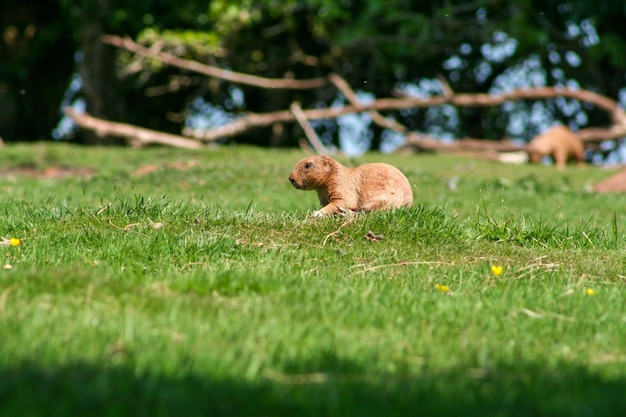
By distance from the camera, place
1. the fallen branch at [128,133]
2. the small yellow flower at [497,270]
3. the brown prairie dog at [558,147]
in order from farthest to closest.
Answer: the fallen branch at [128,133], the brown prairie dog at [558,147], the small yellow flower at [497,270]

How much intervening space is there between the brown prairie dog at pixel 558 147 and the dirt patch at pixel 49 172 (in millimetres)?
10509

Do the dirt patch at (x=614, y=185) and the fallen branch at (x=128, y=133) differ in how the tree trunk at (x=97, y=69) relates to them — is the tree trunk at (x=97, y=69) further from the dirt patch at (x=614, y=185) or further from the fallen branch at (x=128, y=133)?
the dirt patch at (x=614, y=185)

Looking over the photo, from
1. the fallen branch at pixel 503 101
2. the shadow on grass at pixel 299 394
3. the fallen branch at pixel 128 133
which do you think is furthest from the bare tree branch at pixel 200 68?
the shadow on grass at pixel 299 394

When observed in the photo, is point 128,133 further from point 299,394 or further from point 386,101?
point 299,394

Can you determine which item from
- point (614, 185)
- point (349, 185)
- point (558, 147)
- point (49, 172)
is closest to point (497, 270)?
point (349, 185)

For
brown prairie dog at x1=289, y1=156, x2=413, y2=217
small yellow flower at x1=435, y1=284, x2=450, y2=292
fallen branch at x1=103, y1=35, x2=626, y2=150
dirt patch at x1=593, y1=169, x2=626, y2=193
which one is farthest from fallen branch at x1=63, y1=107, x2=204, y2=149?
small yellow flower at x1=435, y1=284, x2=450, y2=292

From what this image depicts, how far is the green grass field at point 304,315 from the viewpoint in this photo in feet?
10.7

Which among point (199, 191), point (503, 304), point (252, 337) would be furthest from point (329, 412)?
point (199, 191)

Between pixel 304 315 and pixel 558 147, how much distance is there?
17.5m

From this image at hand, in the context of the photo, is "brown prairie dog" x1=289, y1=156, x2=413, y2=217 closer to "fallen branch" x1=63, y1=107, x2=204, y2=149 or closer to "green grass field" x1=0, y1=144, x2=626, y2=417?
"green grass field" x1=0, y1=144, x2=626, y2=417

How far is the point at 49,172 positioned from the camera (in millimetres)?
16500

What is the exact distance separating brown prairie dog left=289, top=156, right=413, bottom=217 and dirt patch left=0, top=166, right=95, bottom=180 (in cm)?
963

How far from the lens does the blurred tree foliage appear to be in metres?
23.5

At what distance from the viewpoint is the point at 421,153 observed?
76.3 ft
